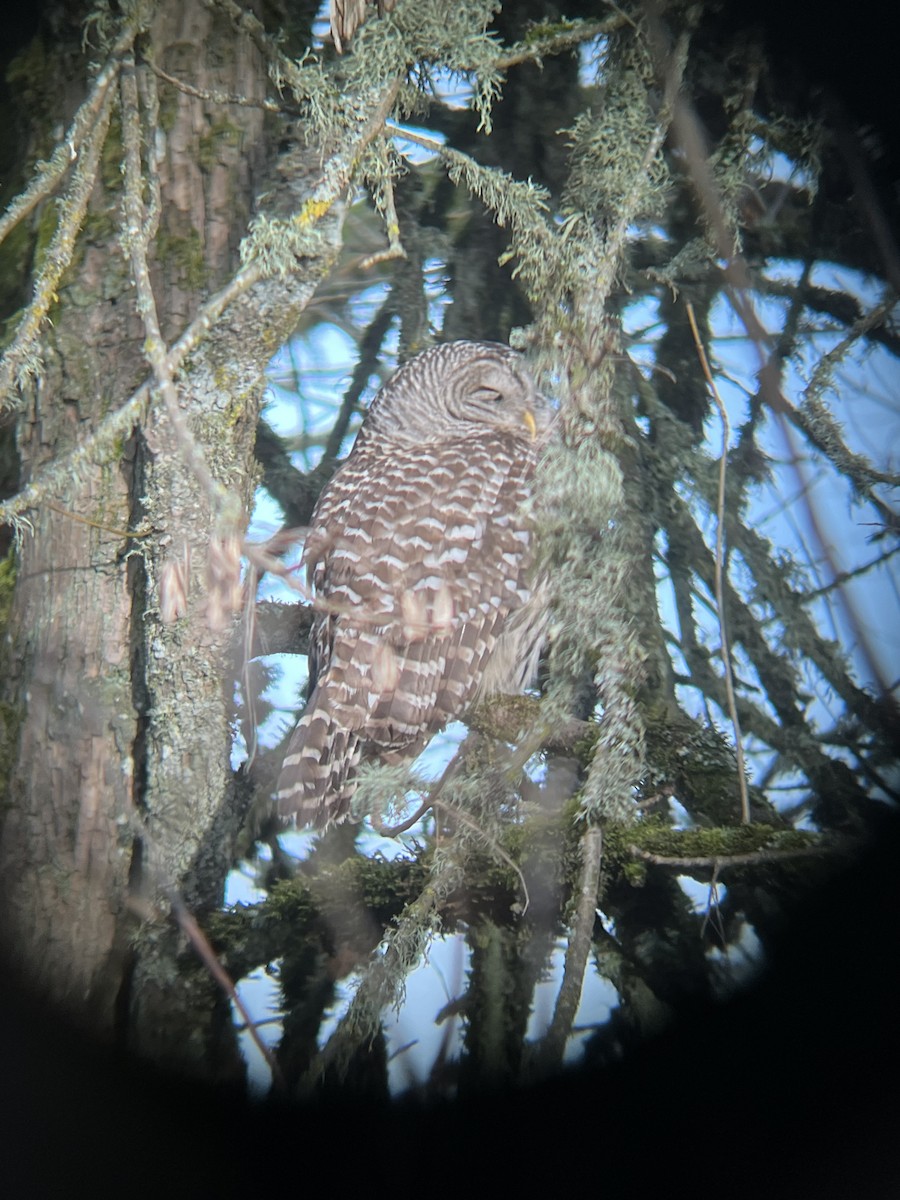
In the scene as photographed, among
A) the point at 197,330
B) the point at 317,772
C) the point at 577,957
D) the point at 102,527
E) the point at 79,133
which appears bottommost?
the point at 577,957

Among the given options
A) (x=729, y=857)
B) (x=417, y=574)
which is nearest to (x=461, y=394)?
(x=417, y=574)

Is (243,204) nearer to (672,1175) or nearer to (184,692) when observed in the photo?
(184,692)

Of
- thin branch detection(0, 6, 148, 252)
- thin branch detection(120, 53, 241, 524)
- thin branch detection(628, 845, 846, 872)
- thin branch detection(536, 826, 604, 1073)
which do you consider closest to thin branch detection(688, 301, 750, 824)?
thin branch detection(628, 845, 846, 872)

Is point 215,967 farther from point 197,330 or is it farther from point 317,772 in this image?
point 197,330

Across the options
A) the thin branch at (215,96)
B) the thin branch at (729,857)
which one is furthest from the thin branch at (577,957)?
the thin branch at (215,96)

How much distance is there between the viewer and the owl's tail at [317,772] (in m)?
0.96

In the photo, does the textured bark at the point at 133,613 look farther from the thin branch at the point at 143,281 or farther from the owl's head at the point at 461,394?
the owl's head at the point at 461,394

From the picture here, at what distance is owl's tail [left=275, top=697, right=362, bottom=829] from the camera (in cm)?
96

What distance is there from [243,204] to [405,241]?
19cm

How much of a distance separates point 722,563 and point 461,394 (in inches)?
17.7

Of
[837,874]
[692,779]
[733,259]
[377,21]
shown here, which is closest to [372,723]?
[692,779]

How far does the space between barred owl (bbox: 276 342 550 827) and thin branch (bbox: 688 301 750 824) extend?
0.21 m

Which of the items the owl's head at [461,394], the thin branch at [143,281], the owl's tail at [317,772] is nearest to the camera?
the thin branch at [143,281]

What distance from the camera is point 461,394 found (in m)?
1.25
